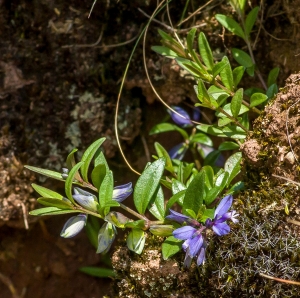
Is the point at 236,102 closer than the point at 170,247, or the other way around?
the point at 170,247

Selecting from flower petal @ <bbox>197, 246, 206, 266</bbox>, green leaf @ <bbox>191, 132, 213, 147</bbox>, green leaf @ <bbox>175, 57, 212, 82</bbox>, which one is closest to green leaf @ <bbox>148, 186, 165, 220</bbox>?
flower petal @ <bbox>197, 246, 206, 266</bbox>

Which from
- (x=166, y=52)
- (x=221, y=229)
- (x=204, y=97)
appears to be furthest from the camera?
(x=166, y=52)

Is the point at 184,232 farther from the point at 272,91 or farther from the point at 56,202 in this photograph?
the point at 272,91

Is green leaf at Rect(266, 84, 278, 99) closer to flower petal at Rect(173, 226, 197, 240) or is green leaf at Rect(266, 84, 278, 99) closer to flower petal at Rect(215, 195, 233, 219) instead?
flower petal at Rect(215, 195, 233, 219)

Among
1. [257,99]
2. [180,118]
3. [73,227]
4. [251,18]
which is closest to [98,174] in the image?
[73,227]

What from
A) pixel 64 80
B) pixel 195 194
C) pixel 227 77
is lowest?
pixel 64 80

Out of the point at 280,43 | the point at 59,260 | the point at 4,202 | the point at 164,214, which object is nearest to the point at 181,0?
the point at 280,43
